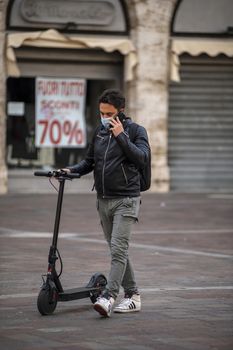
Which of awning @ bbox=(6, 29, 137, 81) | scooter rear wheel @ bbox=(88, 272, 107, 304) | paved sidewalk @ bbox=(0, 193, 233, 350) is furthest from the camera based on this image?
awning @ bbox=(6, 29, 137, 81)

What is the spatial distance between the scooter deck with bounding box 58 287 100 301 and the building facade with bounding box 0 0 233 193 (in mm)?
12765

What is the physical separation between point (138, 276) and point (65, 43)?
11.6 metres

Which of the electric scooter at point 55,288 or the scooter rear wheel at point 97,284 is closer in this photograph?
the electric scooter at point 55,288

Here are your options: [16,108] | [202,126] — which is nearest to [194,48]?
[202,126]

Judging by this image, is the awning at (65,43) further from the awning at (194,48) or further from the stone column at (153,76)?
the awning at (194,48)

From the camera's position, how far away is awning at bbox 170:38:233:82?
21875mm

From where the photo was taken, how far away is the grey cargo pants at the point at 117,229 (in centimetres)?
789

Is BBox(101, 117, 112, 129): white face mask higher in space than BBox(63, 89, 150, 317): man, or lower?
higher

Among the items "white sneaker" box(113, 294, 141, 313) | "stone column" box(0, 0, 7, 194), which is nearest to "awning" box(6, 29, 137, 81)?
"stone column" box(0, 0, 7, 194)

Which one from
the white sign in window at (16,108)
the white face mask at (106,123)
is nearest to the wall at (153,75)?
the white sign in window at (16,108)

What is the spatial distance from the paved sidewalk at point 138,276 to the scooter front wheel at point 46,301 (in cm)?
8

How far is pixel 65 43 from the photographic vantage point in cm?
2116

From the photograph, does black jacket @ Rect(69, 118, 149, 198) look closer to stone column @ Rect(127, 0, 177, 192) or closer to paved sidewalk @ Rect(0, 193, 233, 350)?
paved sidewalk @ Rect(0, 193, 233, 350)

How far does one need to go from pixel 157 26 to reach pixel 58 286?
47.9ft
